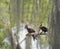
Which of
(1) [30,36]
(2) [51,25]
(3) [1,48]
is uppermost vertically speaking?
(2) [51,25]

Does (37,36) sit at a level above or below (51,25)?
below

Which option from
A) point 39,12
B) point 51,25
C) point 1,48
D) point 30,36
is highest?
point 39,12

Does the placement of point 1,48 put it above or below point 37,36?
below

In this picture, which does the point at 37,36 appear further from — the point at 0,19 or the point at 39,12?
the point at 0,19

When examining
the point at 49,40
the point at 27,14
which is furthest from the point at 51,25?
the point at 27,14

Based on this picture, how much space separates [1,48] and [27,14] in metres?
0.39

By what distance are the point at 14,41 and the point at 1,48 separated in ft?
0.48

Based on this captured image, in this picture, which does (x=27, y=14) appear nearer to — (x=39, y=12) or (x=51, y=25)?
(x=39, y=12)

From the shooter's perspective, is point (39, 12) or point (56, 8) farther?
point (39, 12)

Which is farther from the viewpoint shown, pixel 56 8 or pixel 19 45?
pixel 19 45

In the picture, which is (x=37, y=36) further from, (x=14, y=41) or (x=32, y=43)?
(x=14, y=41)

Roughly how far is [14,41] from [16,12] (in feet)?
0.85

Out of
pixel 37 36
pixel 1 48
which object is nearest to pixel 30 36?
pixel 37 36

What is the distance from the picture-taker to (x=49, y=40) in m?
1.44
